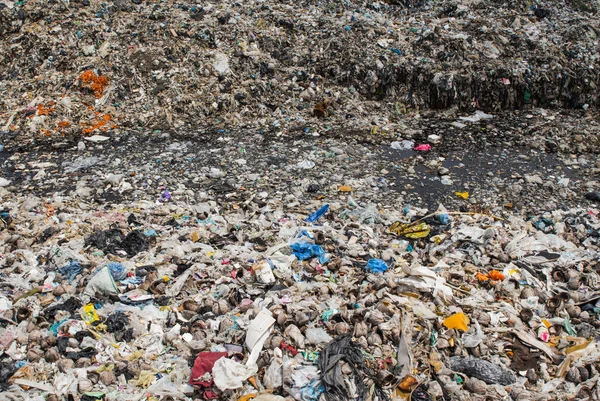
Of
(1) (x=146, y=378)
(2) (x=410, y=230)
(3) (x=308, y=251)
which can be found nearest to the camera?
(1) (x=146, y=378)

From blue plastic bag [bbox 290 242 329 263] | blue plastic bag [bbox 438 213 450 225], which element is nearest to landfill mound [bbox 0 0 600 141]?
blue plastic bag [bbox 438 213 450 225]

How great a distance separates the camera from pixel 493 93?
6727 millimetres

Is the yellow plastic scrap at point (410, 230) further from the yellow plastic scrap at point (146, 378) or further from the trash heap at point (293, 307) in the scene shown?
the yellow plastic scrap at point (146, 378)

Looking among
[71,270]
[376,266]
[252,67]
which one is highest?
[252,67]

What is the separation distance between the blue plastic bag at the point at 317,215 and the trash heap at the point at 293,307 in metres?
0.04

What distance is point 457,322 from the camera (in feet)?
9.73

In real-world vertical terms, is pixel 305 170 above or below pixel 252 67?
below

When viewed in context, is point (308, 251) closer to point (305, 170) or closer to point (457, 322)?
point (457, 322)

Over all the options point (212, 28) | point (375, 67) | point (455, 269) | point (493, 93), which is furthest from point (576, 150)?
point (212, 28)

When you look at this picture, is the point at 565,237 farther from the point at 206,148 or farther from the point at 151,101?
the point at 151,101

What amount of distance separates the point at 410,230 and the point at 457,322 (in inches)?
54.3

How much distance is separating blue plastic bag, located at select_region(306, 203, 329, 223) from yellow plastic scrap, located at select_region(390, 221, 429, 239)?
2.13 feet

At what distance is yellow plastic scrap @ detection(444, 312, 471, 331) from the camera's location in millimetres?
2951

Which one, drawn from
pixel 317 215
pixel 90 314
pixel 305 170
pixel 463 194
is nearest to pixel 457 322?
pixel 317 215
